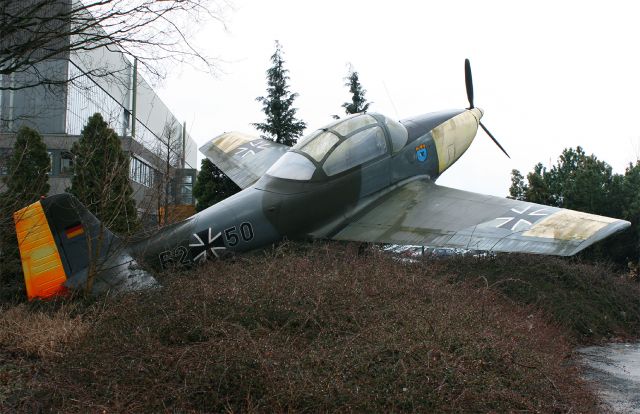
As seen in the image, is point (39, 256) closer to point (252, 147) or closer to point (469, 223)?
point (469, 223)

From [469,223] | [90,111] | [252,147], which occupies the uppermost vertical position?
[90,111]

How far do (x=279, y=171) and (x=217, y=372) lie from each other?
6.28 meters

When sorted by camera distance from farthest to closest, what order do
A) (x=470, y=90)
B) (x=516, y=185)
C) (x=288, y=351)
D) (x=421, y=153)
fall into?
1. (x=516, y=185)
2. (x=470, y=90)
3. (x=421, y=153)
4. (x=288, y=351)

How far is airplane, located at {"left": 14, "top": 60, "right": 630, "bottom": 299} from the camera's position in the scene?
23.4ft

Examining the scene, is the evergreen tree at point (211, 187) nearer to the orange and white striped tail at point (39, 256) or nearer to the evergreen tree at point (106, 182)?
the evergreen tree at point (106, 182)

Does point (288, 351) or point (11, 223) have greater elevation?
point (11, 223)

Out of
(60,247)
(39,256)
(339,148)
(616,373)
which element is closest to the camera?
(616,373)

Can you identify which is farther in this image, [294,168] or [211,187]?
[211,187]

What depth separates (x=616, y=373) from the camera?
6.35 metres

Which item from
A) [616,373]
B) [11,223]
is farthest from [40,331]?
[616,373]

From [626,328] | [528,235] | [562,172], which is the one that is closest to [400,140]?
[528,235]

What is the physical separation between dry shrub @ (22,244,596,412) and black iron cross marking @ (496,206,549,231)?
121 inches

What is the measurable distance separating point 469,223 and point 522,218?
2.72 feet

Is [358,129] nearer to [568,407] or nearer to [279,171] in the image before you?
[279,171]
